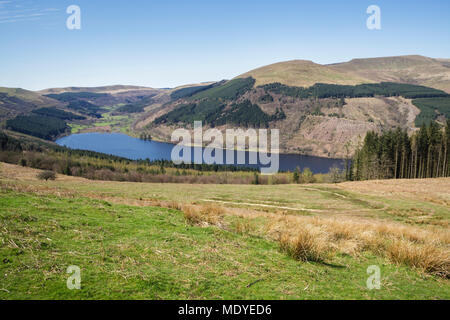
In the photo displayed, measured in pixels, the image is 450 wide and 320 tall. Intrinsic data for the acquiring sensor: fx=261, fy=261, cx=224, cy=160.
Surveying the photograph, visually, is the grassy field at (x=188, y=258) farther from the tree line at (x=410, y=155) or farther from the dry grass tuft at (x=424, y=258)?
the tree line at (x=410, y=155)

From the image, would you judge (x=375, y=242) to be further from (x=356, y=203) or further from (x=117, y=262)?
(x=356, y=203)

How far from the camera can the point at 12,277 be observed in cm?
522

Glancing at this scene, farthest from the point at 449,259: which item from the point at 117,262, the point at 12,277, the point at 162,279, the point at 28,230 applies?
the point at 28,230

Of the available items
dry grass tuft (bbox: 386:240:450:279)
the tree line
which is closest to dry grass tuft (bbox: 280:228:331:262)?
dry grass tuft (bbox: 386:240:450:279)

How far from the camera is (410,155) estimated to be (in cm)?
6662

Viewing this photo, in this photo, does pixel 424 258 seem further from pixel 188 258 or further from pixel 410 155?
pixel 410 155

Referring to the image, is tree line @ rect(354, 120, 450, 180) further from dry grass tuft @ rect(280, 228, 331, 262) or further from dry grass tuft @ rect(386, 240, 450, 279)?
dry grass tuft @ rect(280, 228, 331, 262)

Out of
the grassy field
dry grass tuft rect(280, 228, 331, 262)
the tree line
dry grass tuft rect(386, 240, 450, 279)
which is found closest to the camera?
the grassy field

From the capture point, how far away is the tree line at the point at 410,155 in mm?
61938

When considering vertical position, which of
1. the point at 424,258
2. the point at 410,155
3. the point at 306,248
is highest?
the point at 306,248

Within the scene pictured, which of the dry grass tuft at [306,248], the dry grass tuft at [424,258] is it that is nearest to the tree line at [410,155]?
the dry grass tuft at [424,258]

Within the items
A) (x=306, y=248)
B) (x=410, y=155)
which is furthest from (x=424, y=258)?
(x=410, y=155)

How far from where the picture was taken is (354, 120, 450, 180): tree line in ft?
203
